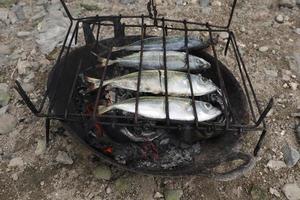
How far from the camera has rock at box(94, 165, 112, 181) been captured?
288 centimetres

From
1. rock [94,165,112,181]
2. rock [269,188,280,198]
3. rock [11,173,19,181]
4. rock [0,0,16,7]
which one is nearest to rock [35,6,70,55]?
rock [0,0,16,7]

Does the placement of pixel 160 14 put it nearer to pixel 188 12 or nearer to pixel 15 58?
pixel 188 12

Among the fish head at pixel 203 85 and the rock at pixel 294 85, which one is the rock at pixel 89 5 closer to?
the fish head at pixel 203 85

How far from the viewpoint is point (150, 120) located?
244 centimetres

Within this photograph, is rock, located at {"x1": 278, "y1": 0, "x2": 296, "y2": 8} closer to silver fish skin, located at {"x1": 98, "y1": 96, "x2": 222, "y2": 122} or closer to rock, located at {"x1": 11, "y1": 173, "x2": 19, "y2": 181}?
silver fish skin, located at {"x1": 98, "y1": 96, "x2": 222, "y2": 122}

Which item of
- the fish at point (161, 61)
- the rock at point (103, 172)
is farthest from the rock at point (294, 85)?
the rock at point (103, 172)

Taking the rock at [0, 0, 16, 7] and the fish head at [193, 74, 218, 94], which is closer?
the fish head at [193, 74, 218, 94]

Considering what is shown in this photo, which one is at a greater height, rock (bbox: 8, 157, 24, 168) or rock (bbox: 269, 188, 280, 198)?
rock (bbox: 8, 157, 24, 168)

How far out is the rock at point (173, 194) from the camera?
9.19ft

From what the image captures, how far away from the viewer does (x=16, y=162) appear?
2977 mm

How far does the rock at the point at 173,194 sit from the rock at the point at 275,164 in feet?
2.67

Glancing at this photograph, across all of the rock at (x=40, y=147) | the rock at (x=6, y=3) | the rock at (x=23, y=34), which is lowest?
the rock at (x=40, y=147)

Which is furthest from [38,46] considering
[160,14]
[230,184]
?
[230,184]

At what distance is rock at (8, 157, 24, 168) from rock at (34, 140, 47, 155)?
0.44ft
